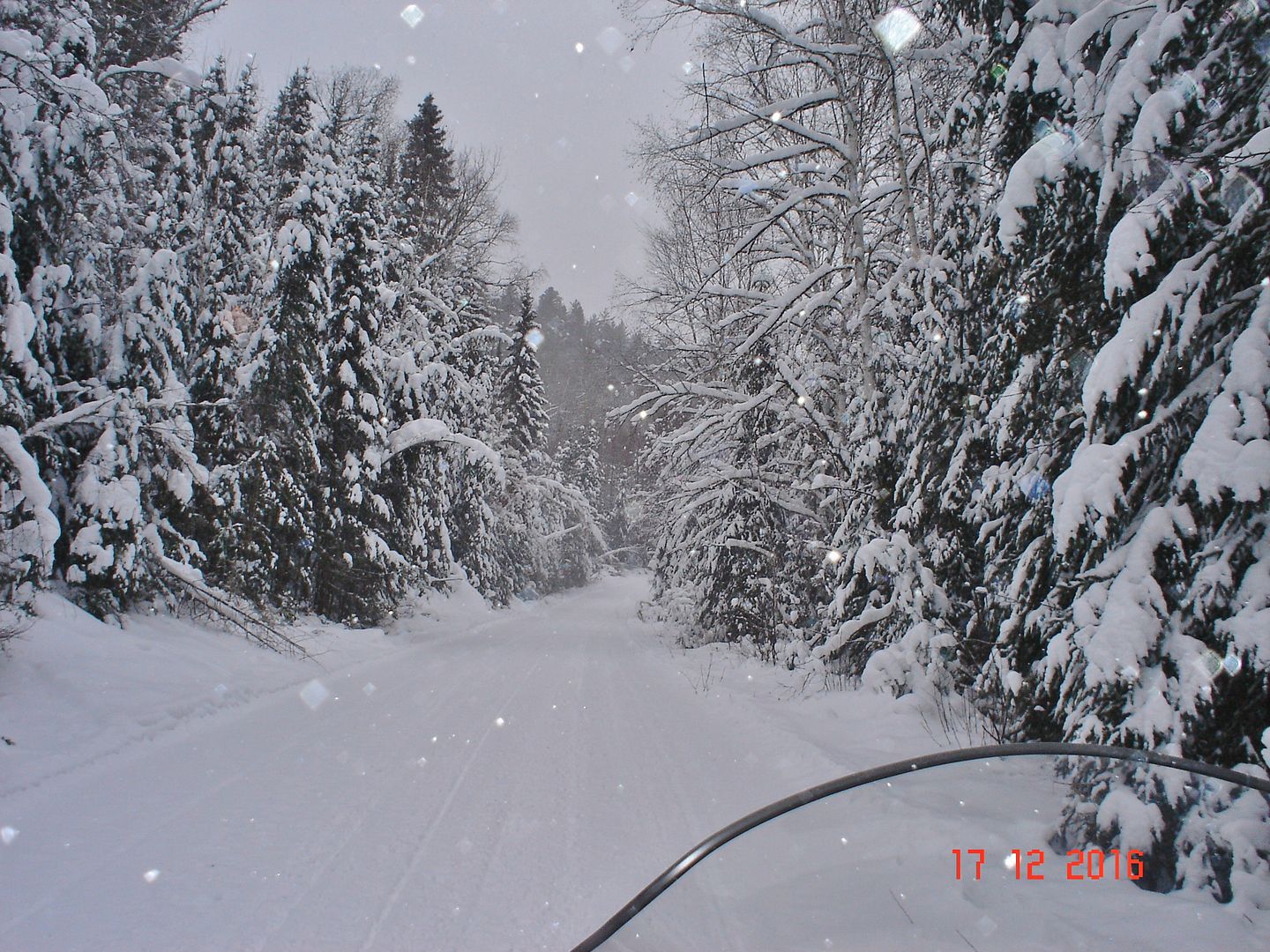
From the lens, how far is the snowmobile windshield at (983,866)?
3.75 ft

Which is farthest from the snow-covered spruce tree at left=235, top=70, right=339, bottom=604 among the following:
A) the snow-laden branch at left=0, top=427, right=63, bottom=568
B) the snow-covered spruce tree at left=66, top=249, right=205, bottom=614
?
the snow-laden branch at left=0, top=427, right=63, bottom=568

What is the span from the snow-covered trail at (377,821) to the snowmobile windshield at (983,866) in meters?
2.14

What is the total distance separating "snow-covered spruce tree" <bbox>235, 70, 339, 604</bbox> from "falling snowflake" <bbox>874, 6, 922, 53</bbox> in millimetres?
11173

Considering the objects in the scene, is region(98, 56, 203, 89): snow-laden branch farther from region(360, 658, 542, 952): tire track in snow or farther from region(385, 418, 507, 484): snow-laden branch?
region(360, 658, 542, 952): tire track in snow

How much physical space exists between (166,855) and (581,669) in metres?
7.86

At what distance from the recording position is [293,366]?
12891mm

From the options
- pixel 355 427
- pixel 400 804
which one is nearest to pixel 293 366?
pixel 355 427

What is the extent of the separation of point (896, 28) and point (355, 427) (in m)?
12.7

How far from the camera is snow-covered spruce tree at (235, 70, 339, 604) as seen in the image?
12.4 m

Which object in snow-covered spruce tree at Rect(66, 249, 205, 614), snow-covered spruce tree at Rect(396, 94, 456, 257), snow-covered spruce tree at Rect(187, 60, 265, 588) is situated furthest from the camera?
snow-covered spruce tree at Rect(396, 94, 456, 257)

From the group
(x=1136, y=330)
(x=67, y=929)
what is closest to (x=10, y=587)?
(x=67, y=929)

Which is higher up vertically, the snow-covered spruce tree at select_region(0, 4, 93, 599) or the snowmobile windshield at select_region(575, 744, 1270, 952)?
the snow-covered spruce tree at select_region(0, 4, 93, 599)

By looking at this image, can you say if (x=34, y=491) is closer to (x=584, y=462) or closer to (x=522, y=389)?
(x=522, y=389)

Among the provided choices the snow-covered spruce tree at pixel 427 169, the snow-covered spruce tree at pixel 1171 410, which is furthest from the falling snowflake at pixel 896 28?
the snow-covered spruce tree at pixel 427 169
